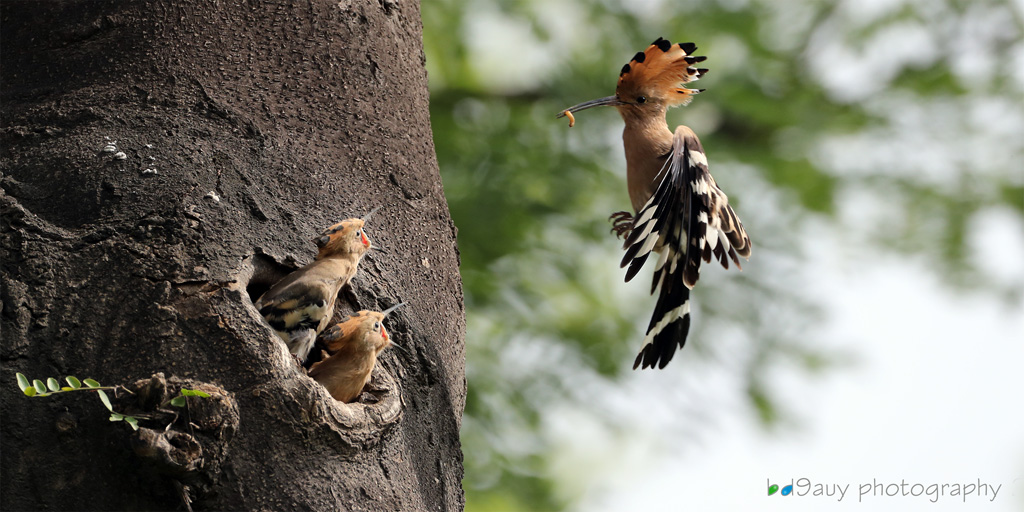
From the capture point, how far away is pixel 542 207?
6879 millimetres

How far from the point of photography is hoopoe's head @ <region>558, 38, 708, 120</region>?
11.2ft

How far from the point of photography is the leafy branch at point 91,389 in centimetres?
189

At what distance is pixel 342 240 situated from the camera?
2.34 m

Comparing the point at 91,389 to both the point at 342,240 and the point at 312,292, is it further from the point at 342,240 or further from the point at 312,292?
the point at 342,240

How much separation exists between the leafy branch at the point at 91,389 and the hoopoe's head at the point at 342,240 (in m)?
0.52

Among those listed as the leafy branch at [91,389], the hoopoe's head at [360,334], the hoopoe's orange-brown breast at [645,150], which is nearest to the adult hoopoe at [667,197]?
the hoopoe's orange-brown breast at [645,150]

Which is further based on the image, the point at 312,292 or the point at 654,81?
the point at 654,81

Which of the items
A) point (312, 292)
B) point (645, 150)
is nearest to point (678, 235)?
point (645, 150)

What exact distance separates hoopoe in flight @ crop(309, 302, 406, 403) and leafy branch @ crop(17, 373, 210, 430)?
0.39 m

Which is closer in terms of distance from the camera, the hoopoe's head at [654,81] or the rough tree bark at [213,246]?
the rough tree bark at [213,246]

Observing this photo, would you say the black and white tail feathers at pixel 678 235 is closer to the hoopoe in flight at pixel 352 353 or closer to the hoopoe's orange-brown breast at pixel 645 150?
the hoopoe's orange-brown breast at pixel 645 150

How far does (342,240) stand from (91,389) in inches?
27.7

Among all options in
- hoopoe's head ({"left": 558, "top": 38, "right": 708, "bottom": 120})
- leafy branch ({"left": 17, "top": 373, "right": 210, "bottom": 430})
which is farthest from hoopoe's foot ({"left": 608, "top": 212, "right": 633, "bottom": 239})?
leafy branch ({"left": 17, "top": 373, "right": 210, "bottom": 430})

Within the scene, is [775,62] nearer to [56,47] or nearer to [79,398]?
[56,47]
